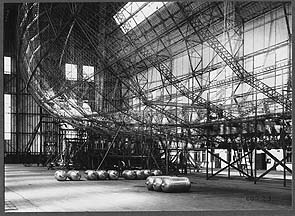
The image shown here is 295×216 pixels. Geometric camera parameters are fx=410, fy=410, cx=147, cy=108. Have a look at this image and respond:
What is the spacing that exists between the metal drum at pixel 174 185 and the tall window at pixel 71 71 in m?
14.4

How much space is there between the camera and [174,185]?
16.7 meters

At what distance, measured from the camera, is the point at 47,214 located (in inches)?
432

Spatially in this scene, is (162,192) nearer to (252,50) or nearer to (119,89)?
(119,89)

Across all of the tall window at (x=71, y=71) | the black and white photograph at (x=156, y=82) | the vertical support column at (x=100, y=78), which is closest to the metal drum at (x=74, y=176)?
the black and white photograph at (x=156, y=82)

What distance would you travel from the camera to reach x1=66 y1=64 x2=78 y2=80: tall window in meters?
29.0

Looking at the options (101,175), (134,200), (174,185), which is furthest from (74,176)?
(134,200)

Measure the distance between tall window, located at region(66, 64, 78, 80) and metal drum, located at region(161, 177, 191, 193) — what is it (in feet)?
47.4

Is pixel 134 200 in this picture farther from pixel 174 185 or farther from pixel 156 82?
pixel 156 82

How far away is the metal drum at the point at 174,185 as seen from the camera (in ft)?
54.7

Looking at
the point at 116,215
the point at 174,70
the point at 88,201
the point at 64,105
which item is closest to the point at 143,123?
the point at 174,70

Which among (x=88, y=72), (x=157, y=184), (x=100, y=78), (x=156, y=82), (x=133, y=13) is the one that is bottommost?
(x=157, y=184)

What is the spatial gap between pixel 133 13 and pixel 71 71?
7.04 meters

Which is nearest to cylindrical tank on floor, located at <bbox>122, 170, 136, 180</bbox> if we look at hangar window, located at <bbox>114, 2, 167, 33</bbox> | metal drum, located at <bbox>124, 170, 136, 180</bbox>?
metal drum, located at <bbox>124, 170, 136, 180</bbox>

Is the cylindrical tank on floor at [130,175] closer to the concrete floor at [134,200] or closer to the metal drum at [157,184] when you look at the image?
the concrete floor at [134,200]
